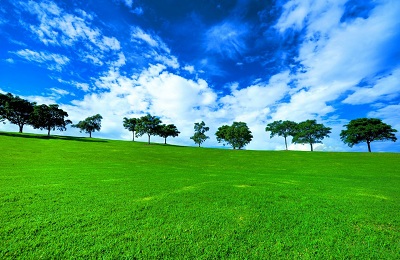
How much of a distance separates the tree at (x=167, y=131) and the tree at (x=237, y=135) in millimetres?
23673

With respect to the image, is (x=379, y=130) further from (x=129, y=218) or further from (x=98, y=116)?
(x=98, y=116)

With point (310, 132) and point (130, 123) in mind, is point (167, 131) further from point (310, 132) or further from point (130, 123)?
point (310, 132)

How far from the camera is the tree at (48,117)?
254 ft

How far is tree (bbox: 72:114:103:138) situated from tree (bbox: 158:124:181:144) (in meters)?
36.4

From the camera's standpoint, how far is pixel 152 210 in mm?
7816

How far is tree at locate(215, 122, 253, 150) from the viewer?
90.5m

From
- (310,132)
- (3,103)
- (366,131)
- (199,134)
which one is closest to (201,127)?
(199,134)

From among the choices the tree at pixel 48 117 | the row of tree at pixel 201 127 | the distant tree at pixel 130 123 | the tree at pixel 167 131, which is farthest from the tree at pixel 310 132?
the tree at pixel 48 117

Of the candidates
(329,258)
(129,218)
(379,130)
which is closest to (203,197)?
(129,218)

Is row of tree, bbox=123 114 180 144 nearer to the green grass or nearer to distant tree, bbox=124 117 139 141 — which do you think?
distant tree, bbox=124 117 139 141

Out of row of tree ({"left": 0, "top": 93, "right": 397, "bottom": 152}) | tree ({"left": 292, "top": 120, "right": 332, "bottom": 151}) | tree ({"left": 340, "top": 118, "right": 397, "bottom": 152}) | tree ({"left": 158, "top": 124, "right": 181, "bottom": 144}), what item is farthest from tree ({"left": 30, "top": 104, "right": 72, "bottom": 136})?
tree ({"left": 340, "top": 118, "right": 397, "bottom": 152})

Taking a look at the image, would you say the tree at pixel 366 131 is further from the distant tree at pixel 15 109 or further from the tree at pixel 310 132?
the distant tree at pixel 15 109

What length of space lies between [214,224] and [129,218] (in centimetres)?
299

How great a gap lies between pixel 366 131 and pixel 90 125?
11476 cm
